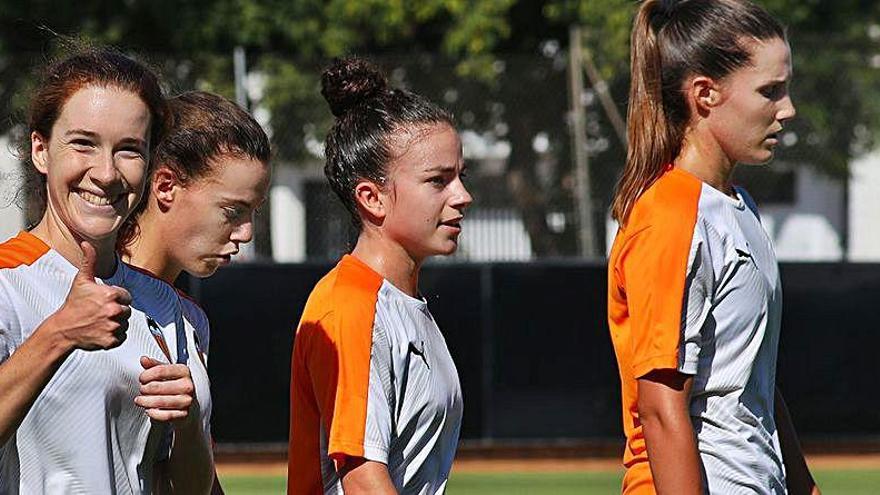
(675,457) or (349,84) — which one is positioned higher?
(349,84)

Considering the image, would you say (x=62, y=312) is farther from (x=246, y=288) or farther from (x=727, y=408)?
(x=246, y=288)

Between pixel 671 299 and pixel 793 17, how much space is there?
57.5ft

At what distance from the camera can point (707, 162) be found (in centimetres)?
363

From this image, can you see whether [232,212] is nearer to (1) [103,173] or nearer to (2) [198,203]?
(2) [198,203]

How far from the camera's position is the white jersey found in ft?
11.3

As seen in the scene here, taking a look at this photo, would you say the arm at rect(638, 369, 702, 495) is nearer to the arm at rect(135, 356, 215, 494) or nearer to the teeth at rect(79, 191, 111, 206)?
the arm at rect(135, 356, 215, 494)

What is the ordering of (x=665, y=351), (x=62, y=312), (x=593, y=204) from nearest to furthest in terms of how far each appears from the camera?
(x=62, y=312)
(x=665, y=351)
(x=593, y=204)

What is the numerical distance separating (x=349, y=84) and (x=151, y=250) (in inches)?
23.6

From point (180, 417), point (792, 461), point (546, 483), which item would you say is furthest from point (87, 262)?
point (546, 483)

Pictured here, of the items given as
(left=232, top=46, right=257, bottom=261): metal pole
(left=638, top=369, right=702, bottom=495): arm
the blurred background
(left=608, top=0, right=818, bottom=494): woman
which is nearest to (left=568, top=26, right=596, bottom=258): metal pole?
the blurred background

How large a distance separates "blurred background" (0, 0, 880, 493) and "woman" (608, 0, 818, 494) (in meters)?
7.58

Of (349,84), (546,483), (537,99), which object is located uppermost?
(537,99)

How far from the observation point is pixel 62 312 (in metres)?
2.56

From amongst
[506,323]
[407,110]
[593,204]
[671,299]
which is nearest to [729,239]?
[671,299]
